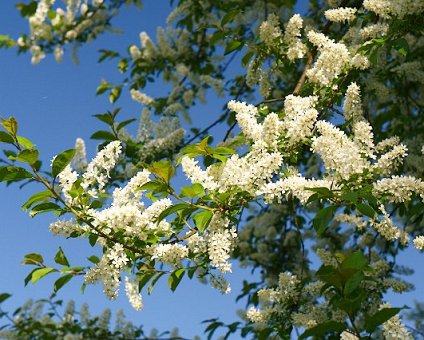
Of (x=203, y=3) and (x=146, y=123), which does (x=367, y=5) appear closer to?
(x=146, y=123)

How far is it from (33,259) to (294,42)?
1827 millimetres

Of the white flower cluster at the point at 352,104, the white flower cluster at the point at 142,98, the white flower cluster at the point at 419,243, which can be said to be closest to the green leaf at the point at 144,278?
the white flower cluster at the point at 419,243

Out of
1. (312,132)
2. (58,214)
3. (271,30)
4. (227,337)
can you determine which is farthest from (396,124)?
(58,214)

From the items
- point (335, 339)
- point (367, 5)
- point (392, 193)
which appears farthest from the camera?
point (335, 339)

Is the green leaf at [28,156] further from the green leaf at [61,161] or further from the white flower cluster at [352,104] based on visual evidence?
the white flower cluster at [352,104]

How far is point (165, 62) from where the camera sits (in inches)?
211

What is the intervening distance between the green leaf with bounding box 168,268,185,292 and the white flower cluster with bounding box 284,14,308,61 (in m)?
1.52

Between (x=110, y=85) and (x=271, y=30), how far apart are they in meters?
2.58

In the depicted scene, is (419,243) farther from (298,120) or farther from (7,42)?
(7,42)

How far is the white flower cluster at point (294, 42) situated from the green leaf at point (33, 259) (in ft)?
5.70

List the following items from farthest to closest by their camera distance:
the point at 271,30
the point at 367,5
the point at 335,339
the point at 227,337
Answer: the point at 227,337
the point at 335,339
the point at 271,30
the point at 367,5

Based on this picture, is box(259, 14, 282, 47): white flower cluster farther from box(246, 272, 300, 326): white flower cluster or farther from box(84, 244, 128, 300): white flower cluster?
box(84, 244, 128, 300): white flower cluster

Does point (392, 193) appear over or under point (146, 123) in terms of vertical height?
under

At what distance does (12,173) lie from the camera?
1.89m
